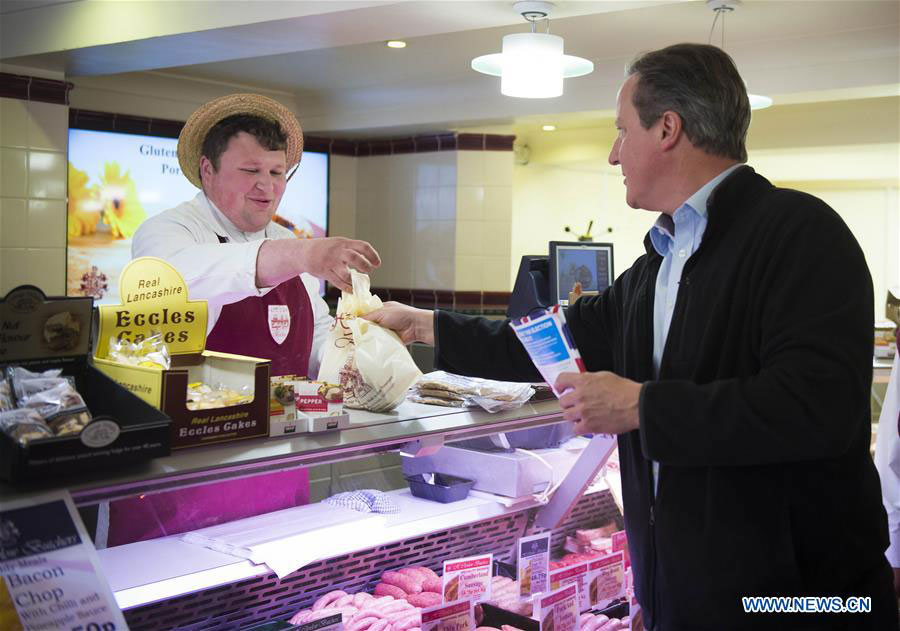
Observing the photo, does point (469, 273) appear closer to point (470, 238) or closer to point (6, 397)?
point (470, 238)

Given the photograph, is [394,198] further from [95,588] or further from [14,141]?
[95,588]

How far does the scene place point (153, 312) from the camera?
1.64 meters

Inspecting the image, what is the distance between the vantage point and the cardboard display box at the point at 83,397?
1.26 m

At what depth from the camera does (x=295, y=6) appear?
170 inches

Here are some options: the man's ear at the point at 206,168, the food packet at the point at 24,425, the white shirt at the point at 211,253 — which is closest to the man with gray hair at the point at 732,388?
the food packet at the point at 24,425

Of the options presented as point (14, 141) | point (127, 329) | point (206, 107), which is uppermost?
point (14, 141)

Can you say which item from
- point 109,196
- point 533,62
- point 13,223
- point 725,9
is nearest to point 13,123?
point 13,223

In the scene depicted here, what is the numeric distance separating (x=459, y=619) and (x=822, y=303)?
1.09m

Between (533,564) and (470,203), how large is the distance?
19.4ft

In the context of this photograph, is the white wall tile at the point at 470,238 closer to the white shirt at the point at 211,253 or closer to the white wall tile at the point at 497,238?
the white wall tile at the point at 497,238

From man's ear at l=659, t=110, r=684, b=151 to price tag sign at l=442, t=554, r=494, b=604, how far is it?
107 cm

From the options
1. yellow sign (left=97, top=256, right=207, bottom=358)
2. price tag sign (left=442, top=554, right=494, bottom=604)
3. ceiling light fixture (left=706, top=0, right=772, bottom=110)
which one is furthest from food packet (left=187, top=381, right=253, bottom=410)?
ceiling light fixture (left=706, top=0, right=772, bottom=110)

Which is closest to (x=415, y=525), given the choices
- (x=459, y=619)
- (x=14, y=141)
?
(x=459, y=619)

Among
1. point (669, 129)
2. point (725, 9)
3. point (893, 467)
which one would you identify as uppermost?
point (725, 9)
